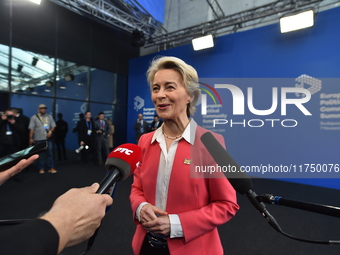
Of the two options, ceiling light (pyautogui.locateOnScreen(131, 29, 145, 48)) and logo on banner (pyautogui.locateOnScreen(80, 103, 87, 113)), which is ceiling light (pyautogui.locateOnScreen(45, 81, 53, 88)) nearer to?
logo on banner (pyautogui.locateOnScreen(80, 103, 87, 113))

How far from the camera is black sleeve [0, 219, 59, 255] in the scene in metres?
0.34

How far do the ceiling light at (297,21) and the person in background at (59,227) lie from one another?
4.89 m

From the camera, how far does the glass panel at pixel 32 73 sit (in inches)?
197

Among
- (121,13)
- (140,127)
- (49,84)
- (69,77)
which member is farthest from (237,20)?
(49,84)

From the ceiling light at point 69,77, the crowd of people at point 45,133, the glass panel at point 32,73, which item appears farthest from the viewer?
the ceiling light at point 69,77

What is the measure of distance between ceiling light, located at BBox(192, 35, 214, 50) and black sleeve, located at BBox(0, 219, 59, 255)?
5432 mm

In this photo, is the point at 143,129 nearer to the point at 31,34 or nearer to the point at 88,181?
the point at 88,181

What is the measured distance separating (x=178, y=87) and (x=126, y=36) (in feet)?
26.1

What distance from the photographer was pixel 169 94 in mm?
891

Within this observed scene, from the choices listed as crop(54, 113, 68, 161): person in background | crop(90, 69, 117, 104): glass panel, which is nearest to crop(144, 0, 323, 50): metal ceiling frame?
crop(90, 69, 117, 104): glass panel

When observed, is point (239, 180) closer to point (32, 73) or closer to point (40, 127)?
point (40, 127)

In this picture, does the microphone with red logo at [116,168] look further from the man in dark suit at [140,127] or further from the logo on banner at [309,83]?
the man in dark suit at [140,127]

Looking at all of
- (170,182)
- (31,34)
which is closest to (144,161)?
(170,182)

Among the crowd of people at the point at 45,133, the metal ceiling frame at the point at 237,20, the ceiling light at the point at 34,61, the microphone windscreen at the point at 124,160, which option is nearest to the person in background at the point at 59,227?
the microphone windscreen at the point at 124,160
